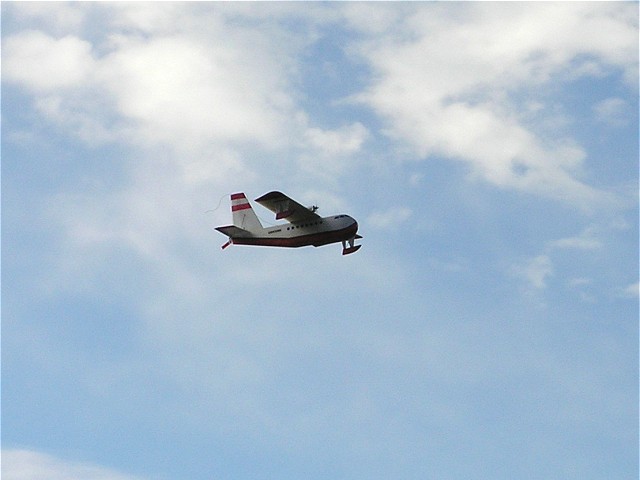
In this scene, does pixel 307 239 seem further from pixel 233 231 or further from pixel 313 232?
pixel 233 231

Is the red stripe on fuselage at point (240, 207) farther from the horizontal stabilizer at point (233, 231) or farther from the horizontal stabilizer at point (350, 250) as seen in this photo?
the horizontal stabilizer at point (350, 250)

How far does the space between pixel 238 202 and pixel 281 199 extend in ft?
32.3

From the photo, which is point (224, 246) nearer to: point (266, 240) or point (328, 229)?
point (266, 240)

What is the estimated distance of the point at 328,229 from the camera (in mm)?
75000

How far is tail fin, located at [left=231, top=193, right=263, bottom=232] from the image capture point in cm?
7881

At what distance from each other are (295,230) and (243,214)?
759 centimetres

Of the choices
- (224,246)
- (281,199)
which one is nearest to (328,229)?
(281,199)

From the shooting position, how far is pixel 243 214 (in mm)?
80812

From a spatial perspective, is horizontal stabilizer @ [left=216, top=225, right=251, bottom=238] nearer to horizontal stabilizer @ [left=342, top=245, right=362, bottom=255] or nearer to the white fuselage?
the white fuselage

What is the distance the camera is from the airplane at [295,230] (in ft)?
243

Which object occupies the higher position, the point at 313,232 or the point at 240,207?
the point at 240,207

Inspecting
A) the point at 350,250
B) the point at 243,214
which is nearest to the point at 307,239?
the point at 350,250

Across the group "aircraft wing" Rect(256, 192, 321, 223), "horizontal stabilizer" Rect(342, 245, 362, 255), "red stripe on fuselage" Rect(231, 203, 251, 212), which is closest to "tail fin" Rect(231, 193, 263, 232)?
"red stripe on fuselage" Rect(231, 203, 251, 212)

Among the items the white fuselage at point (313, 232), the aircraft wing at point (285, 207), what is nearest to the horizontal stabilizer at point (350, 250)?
the white fuselage at point (313, 232)
